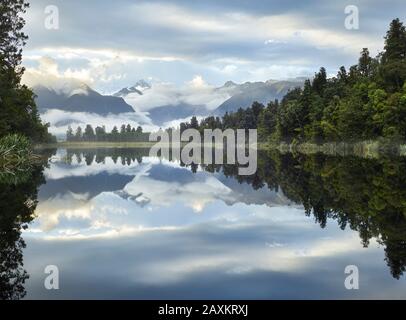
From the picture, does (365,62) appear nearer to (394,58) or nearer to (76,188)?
(394,58)

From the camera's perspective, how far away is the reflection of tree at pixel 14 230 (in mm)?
9164

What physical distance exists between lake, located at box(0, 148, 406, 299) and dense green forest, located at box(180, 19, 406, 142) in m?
37.5

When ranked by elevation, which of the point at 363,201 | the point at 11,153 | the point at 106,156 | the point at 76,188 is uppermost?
the point at 106,156

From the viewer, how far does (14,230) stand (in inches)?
575

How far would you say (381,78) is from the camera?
215ft

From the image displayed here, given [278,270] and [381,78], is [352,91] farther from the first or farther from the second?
[278,270]

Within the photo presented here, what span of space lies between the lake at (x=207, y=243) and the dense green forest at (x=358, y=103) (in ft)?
123

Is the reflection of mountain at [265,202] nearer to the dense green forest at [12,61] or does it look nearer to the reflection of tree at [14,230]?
the reflection of tree at [14,230]

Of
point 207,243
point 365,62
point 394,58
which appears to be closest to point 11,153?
point 207,243

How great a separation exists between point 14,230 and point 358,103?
57754 mm

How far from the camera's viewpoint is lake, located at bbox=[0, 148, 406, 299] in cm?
918

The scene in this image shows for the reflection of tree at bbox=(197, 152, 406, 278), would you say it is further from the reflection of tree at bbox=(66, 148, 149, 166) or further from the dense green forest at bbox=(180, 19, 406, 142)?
the reflection of tree at bbox=(66, 148, 149, 166)
